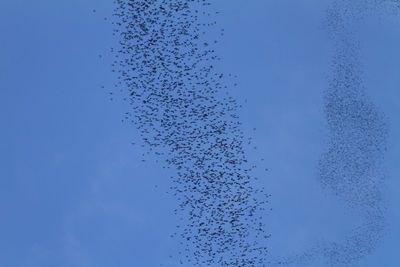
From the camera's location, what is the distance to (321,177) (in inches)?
1199

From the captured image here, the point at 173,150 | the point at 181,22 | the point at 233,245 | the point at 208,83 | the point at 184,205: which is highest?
the point at 181,22

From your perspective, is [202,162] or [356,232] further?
[356,232]

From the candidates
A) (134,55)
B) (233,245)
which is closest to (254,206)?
(233,245)

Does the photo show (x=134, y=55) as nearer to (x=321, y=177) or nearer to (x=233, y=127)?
(x=233, y=127)

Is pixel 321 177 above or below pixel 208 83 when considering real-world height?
below

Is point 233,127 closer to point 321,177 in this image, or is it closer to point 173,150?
point 173,150

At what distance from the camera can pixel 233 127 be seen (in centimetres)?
2906

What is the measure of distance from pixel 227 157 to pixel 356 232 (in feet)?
25.5

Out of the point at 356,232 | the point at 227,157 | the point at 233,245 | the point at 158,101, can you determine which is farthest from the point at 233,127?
the point at 356,232

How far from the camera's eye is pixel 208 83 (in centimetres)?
2880

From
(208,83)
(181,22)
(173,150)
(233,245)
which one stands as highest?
(181,22)

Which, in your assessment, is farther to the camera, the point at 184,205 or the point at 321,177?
the point at 321,177

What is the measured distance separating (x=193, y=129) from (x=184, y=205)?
141 inches

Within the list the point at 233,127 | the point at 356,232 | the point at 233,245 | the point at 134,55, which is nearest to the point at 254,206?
the point at 233,245
